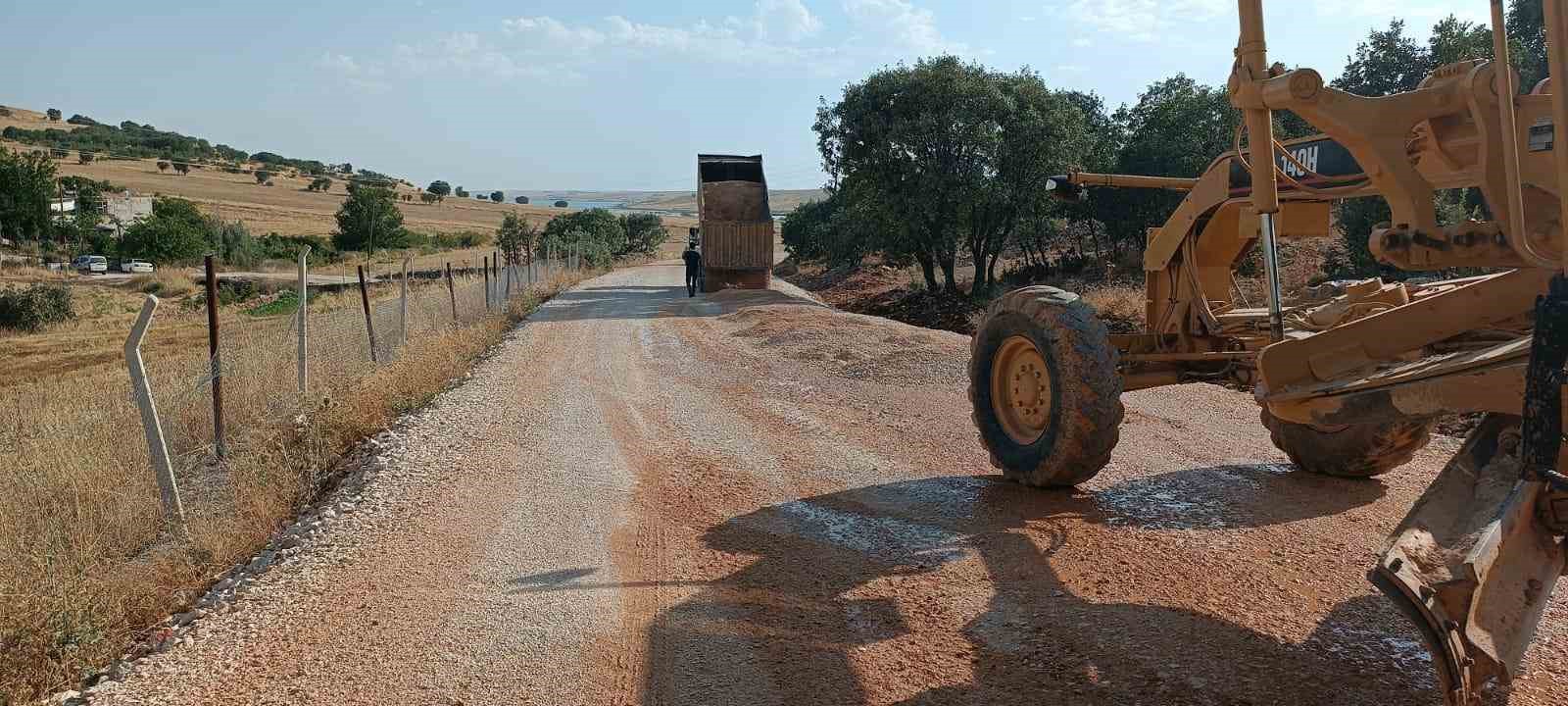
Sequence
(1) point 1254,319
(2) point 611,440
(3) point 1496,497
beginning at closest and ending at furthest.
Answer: (3) point 1496,497 → (1) point 1254,319 → (2) point 611,440

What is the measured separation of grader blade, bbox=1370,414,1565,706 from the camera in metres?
2.85

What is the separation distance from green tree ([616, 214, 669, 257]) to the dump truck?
39.7 meters

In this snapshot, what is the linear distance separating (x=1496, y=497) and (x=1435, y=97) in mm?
1941

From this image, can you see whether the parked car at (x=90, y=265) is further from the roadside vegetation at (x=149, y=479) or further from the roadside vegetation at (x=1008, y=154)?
the roadside vegetation at (x=1008, y=154)

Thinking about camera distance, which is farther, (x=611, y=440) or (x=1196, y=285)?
(x=611, y=440)

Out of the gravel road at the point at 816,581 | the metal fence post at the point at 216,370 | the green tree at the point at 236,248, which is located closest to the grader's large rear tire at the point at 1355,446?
the gravel road at the point at 816,581

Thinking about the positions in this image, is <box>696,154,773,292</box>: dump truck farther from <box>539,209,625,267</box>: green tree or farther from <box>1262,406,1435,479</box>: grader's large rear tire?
<box>1262,406,1435,479</box>: grader's large rear tire

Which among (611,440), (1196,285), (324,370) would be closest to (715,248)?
(324,370)

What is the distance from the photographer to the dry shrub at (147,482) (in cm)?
474

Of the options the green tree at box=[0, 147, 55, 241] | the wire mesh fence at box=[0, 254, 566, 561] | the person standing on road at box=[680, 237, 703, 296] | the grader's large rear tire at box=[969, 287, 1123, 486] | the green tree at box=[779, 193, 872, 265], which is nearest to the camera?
the grader's large rear tire at box=[969, 287, 1123, 486]

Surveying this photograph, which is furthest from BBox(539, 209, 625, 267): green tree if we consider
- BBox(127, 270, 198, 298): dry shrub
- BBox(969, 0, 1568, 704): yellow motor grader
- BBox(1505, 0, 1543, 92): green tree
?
BBox(969, 0, 1568, 704): yellow motor grader

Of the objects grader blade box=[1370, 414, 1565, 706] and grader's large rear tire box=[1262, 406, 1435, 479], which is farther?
grader's large rear tire box=[1262, 406, 1435, 479]

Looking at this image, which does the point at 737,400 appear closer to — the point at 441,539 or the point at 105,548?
the point at 441,539

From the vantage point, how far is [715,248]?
100 ft
